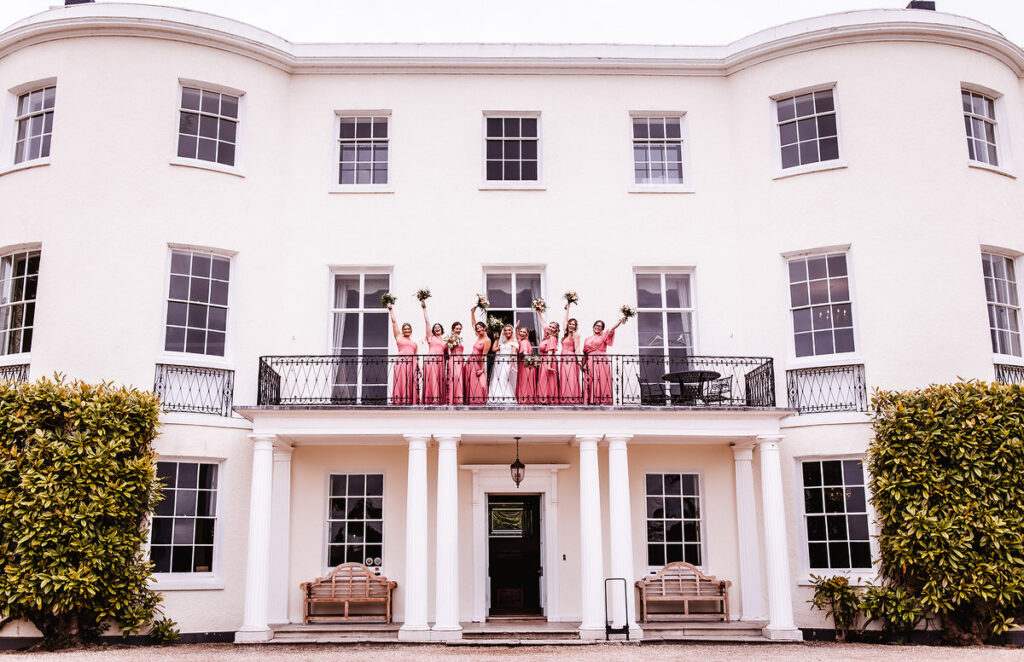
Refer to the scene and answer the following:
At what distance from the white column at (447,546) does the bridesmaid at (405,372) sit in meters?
0.91

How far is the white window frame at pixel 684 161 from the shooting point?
54.0 feet

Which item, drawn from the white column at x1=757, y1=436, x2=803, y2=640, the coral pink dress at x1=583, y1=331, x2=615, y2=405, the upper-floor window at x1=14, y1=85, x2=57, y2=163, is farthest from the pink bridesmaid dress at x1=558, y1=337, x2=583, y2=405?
the upper-floor window at x1=14, y1=85, x2=57, y2=163

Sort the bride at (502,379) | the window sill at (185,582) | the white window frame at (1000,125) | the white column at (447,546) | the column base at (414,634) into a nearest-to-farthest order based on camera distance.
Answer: the column base at (414,634) < the white column at (447,546) < the window sill at (185,582) < the bride at (502,379) < the white window frame at (1000,125)

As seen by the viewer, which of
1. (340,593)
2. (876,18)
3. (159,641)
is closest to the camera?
(159,641)

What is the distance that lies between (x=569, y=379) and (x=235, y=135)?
7339mm

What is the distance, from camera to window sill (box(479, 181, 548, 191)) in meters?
16.4

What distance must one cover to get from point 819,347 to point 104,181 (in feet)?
40.2

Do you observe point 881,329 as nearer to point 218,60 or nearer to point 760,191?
point 760,191

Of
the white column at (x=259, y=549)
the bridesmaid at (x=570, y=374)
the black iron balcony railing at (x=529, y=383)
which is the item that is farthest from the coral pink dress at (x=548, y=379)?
the white column at (x=259, y=549)

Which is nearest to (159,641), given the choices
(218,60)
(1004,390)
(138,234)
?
(138,234)

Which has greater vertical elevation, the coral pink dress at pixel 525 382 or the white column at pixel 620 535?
the coral pink dress at pixel 525 382

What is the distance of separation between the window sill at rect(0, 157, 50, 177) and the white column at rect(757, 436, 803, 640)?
1258 cm

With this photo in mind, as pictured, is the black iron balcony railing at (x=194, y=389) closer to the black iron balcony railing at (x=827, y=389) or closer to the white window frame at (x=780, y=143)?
the black iron balcony railing at (x=827, y=389)

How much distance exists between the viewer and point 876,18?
1589cm
